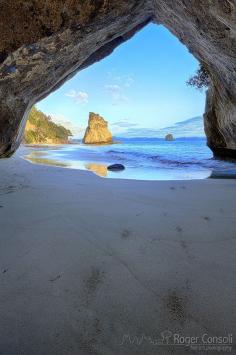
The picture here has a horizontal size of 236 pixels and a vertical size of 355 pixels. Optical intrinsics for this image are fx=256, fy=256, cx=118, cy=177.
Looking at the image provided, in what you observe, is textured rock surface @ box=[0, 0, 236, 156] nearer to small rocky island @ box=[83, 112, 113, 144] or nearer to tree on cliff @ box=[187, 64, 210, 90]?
tree on cliff @ box=[187, 64, 210, 90]

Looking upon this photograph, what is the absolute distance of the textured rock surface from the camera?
434cm

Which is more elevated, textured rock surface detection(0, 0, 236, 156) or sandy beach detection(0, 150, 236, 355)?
textured rock surface detection(0, 0, 236, 156)

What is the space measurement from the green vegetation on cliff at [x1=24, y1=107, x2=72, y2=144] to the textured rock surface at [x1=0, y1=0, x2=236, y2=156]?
36.3 m

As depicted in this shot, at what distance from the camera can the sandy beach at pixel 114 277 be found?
136cm

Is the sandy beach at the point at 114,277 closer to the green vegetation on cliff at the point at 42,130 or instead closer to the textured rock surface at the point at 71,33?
the textured rock surface at the point at 71,33

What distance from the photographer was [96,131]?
2109 inches

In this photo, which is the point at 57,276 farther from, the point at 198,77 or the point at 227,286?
the point at 198,77

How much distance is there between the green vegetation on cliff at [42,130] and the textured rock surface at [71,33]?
119 feet

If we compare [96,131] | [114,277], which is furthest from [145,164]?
[96,131]

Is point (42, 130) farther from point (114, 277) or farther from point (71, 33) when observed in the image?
point (114, 277)

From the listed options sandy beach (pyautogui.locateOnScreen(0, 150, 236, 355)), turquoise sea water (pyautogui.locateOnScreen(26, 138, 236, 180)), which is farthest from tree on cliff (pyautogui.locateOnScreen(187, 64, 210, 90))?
sandy beach (pyautogui.locateOnScreen(0, 150, 236, 355))

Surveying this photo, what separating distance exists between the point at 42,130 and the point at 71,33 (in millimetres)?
44143

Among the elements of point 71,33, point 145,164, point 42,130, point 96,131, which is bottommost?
point 145,164

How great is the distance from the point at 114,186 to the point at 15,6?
3.52m
